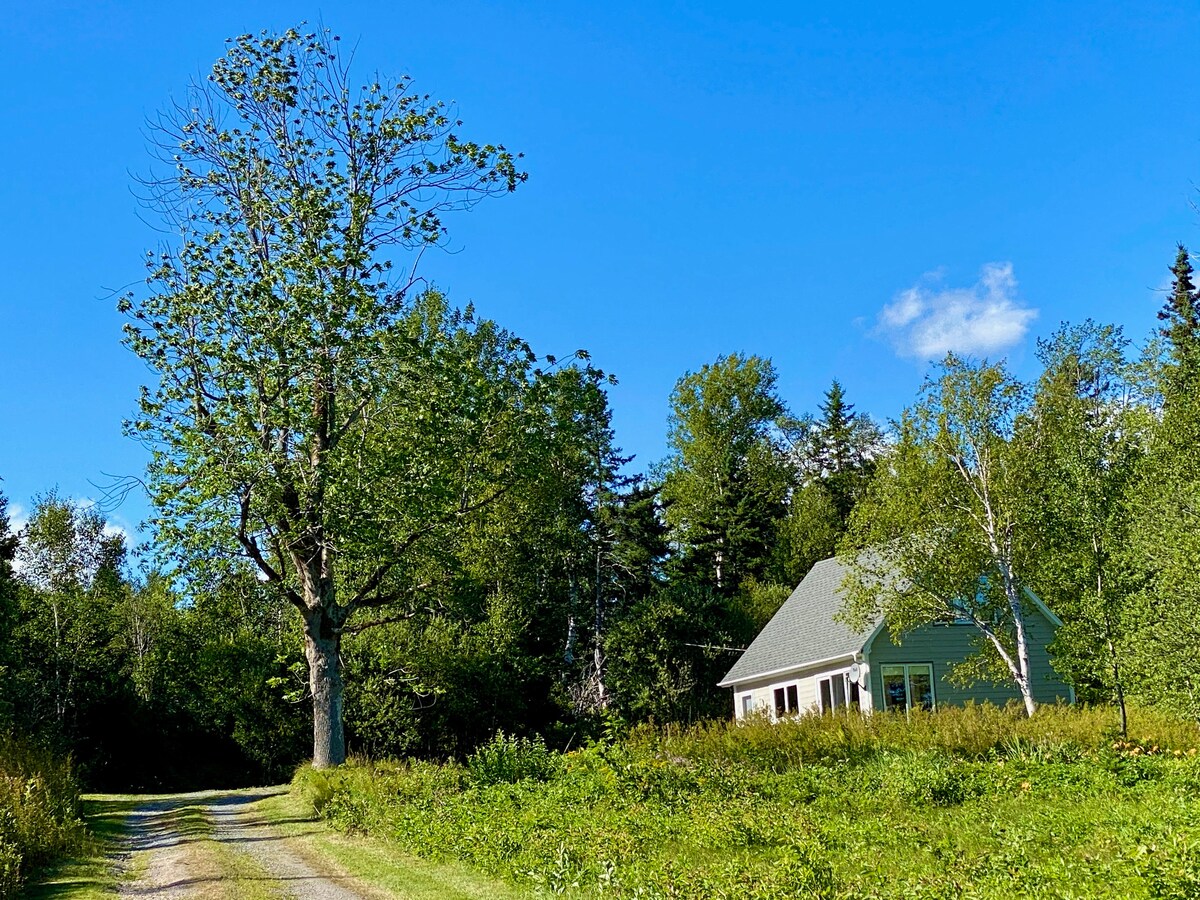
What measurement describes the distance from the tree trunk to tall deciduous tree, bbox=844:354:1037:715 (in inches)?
530

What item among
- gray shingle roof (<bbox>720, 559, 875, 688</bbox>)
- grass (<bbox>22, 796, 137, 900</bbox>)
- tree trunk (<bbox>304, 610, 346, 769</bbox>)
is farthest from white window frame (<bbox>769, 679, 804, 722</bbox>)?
grass (<bbox>22, 796, 137, 900</bbox>)

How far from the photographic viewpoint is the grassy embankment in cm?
800

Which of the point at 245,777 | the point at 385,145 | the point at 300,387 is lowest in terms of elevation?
the point at 245,777

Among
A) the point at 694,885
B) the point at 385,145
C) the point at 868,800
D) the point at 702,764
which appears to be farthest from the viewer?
the point at 385,145

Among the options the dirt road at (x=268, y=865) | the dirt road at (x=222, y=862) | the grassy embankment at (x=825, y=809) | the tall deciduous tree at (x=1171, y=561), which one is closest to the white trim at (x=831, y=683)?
the grassy embankment at (x=825, y=809)

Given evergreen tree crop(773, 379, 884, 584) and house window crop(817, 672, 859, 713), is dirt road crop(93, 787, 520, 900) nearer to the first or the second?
house window crop(817, 672, 859, 713)

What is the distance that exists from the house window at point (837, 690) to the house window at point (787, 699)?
136 cm

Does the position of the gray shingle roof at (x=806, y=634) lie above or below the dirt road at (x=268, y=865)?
above

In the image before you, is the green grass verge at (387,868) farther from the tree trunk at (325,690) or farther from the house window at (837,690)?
the house window at (837,690)

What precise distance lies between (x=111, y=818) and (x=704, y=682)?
21786mm

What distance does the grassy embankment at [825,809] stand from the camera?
26.2 ft

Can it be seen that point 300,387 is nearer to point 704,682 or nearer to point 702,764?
point 702,764

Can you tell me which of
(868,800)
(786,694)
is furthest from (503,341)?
(868,800)

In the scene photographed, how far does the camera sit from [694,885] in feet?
26.9
